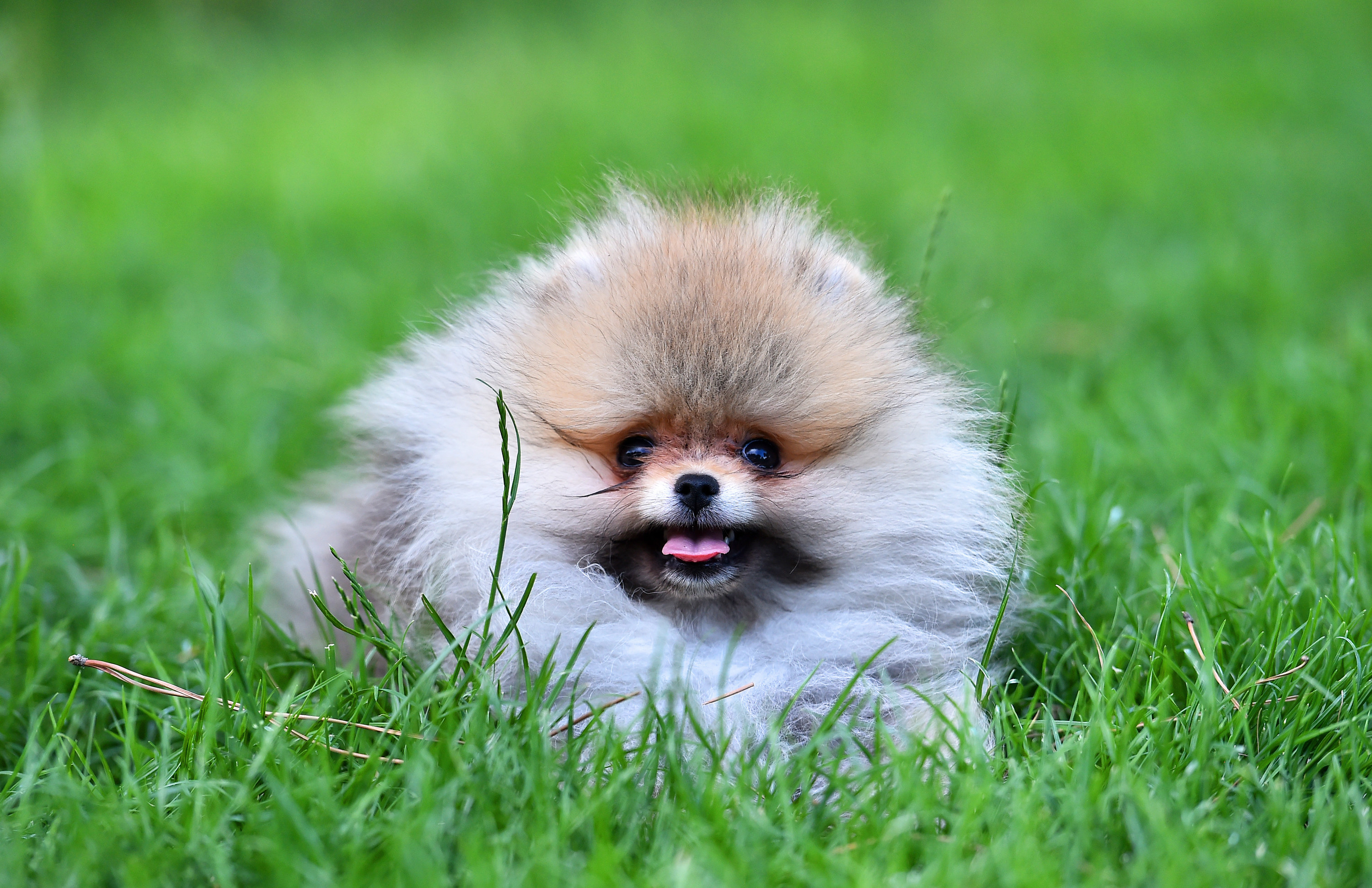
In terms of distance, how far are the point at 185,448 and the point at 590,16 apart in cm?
973

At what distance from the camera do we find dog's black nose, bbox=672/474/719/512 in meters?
2.67

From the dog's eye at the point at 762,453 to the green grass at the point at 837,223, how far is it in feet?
2.37

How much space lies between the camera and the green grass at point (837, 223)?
229 centimetres

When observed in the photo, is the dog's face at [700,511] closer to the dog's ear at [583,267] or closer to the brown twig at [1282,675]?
the dog's ear at [583,267]

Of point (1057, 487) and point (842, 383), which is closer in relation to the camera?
point (842, 383)

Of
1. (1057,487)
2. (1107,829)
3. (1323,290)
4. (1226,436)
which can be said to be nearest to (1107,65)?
(1323,290)

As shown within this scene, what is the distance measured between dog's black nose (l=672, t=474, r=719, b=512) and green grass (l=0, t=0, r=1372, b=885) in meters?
0.57

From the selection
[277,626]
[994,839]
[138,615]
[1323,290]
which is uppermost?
[1323,290]

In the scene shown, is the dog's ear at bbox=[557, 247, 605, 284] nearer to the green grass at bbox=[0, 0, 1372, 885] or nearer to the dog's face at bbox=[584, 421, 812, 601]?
the green grass at bbox=[0, 0, 1372, 885]

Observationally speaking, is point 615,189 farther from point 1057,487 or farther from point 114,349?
point 114,349

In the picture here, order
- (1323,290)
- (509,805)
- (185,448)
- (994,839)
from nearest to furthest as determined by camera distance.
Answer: (994,839) < (509,805) < (185,448) < (1323,290)

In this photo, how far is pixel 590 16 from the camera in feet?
43.2

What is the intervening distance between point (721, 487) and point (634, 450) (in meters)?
0.30

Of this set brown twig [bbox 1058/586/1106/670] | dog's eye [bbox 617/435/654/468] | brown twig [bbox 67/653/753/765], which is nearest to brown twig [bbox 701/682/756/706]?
brown twig [bbox 67/653/753/765]
